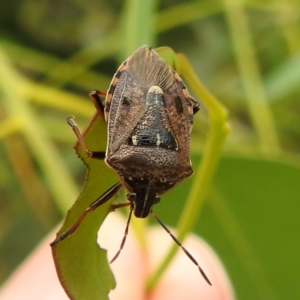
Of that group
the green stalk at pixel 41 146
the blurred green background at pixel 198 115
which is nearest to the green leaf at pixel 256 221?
the blurred green background at pixel 198 115

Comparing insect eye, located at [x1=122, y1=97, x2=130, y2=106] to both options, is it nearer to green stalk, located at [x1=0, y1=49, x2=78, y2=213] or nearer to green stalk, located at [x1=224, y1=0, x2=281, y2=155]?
green stalk, located at [x1=0, y1=49, x2=78, y2=213]

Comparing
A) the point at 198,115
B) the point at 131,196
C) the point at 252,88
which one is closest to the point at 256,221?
the point at 131,196

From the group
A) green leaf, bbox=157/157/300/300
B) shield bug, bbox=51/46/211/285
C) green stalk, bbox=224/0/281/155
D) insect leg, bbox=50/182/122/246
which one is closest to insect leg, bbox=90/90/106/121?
shield bug, bbox=51/46/211/285

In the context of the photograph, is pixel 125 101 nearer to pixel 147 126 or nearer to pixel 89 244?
pixel 147 126

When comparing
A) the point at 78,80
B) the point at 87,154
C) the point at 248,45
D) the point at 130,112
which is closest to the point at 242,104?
the point at 248,45

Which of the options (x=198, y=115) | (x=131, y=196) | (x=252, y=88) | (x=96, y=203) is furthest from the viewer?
(x=198, y=115)

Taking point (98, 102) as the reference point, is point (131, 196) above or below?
below

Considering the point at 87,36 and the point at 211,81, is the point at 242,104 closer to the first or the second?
the point at 211,81
